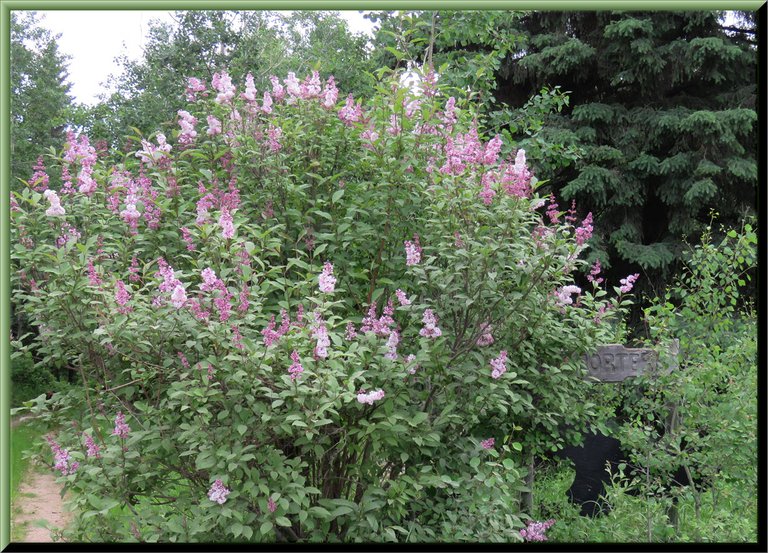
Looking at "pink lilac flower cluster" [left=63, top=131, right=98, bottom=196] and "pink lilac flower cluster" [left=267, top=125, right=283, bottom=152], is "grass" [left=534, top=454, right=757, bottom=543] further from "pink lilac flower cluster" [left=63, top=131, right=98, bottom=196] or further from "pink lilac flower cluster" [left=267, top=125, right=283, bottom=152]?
"pink lilac flower cluster" [left=63, top=131, right=98, bottom=196]

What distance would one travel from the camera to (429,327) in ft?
8.11

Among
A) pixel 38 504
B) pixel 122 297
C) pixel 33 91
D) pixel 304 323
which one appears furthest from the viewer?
pixel 33 91

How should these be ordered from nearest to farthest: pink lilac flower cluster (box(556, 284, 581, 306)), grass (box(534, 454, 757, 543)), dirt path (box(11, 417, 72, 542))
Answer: pink lilac flower cluster (box(556, 284, 581, 306))
grass (box(534, 454, 757, 543))
dirt path (box(11, 417, 72, 542))

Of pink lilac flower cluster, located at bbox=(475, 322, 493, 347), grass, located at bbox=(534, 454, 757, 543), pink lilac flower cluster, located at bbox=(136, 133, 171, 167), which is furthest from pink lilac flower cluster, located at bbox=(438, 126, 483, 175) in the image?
grass, located at bbox=(534, 454, 757, 543)

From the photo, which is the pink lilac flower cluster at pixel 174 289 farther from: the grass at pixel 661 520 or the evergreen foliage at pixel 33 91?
the evergreen foliage at pixel 33 91

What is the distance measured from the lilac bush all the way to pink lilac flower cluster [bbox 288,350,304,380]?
0.9 inches

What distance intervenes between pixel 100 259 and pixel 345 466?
4.31 ft

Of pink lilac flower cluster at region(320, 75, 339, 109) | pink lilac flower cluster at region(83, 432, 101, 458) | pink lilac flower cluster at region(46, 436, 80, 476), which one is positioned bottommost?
pink lilac flower cluster at region(46, 436, 80, 476)

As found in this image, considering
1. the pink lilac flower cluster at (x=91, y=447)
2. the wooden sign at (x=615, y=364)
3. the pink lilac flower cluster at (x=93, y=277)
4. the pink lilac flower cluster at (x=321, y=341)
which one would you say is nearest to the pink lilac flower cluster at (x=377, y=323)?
the pink lilac flower cluster at (x=321, y=341)

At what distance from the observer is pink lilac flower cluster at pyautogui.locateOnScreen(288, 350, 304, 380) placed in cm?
204

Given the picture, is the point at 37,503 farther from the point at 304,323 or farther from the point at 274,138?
the point at 304,323

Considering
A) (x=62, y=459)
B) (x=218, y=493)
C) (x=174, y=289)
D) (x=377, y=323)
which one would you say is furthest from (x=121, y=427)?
(x=377, y=323)

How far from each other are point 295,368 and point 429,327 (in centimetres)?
62

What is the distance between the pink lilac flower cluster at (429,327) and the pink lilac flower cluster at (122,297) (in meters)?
1.03
